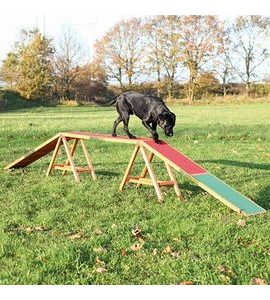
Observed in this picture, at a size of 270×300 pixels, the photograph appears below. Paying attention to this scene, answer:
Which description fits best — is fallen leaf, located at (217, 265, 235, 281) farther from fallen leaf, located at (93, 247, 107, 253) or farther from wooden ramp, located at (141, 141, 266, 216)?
wooden ramp, located at (141, 141, 266, 216)

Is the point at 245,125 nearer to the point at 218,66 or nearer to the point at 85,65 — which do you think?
the point at 218,66

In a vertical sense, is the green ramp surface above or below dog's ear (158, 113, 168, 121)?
below

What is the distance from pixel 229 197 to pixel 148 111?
199 centimetres

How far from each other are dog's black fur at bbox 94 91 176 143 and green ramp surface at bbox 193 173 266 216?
3.35ft

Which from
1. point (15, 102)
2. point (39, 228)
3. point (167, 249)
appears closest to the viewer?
point (167, 249)

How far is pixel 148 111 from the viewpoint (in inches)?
300

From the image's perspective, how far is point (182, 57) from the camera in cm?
3312

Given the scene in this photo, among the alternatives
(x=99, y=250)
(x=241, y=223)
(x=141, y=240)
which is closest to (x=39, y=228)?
(x=99, y=250)

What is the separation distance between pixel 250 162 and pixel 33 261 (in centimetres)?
728

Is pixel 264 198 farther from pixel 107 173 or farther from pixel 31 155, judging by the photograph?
pixel 31 155

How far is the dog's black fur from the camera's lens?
7.40 m

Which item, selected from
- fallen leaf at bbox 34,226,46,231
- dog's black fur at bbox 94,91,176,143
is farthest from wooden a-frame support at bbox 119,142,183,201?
fallen leaf at bbox 34,226,46,231

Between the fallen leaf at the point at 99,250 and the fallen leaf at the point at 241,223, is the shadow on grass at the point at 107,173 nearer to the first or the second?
the fallen leaf at the point at 241,223

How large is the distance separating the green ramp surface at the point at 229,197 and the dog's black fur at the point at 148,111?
1.02m
